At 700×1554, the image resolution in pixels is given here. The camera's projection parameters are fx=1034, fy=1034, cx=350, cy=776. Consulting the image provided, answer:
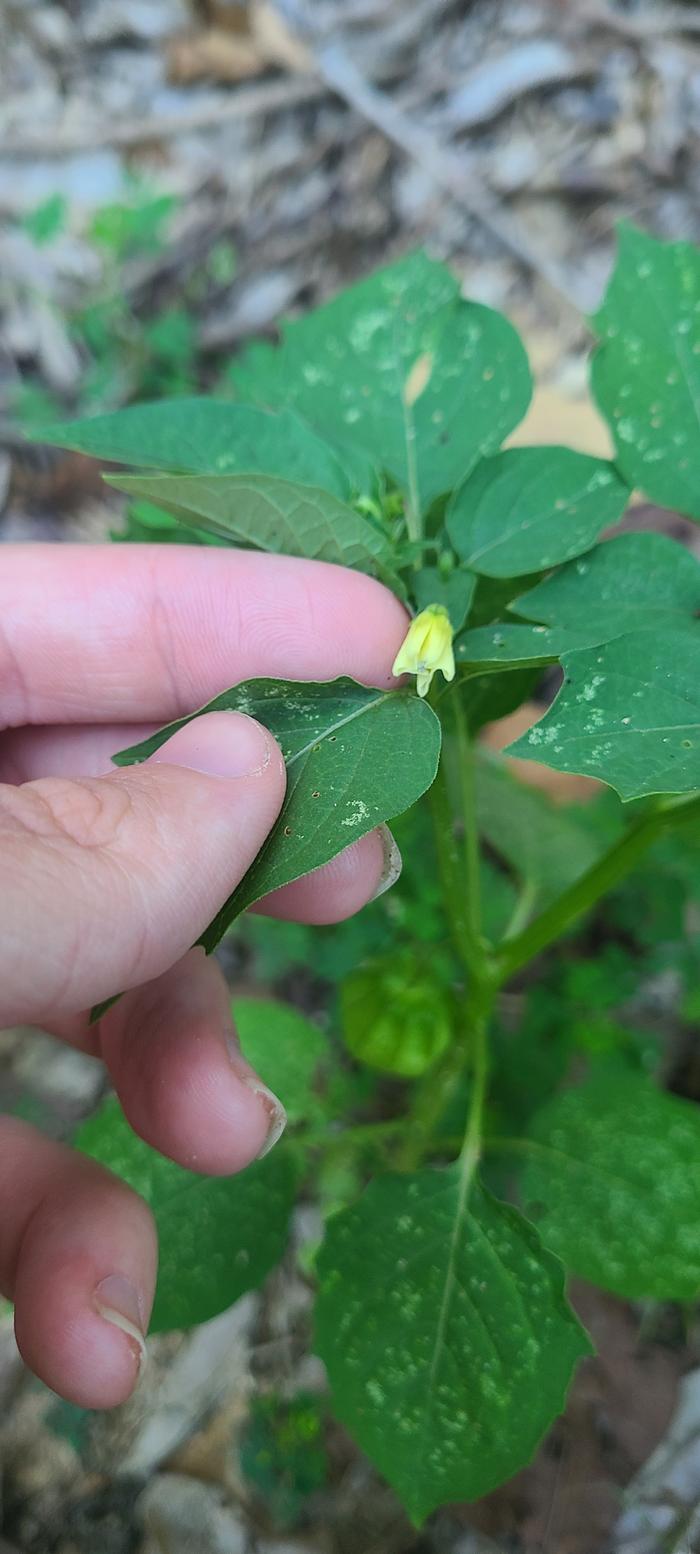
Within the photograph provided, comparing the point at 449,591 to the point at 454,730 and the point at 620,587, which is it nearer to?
the point at 620,587

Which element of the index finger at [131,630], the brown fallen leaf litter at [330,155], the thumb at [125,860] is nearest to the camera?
the thumb at [125,860]

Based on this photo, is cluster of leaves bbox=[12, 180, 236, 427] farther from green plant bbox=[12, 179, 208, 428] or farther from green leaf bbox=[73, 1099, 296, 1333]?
green leaf bbox=[73, 1099, 296, 1333]

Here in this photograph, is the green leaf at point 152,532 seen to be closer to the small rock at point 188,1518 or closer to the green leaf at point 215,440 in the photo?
the green leaf at point 215,440

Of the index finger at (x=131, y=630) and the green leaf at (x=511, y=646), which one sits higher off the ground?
the green leaf at (x=511, y=646)

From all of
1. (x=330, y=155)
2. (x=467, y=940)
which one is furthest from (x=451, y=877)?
(x=330, y=155)

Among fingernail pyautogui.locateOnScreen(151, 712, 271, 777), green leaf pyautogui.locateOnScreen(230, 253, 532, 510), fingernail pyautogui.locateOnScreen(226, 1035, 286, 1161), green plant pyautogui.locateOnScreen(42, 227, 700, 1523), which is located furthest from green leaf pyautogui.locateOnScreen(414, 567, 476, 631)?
fingernail pyautogui.locateOnScreen(226, 1035, 286, 1161)

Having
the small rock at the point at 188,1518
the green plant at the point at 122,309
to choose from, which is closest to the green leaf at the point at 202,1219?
the small rock at the point at 188,1518
